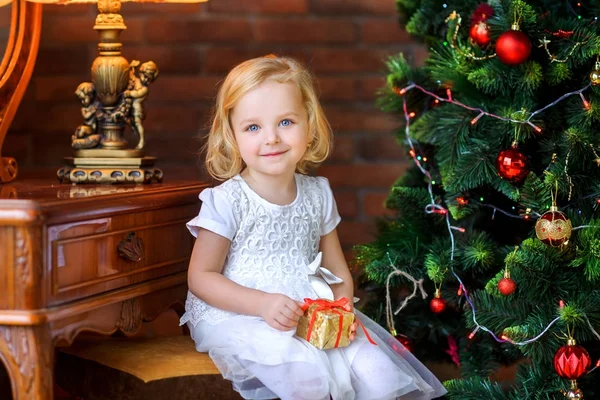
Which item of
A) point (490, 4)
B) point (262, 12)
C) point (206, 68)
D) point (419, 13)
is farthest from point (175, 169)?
point (490, 4)

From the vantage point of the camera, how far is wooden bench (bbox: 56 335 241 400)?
1591 mm

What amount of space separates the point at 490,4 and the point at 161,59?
99cm

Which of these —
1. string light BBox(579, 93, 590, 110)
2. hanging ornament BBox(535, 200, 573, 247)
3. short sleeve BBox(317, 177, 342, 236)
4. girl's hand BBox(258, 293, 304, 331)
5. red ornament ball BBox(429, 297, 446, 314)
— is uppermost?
string light BBox(579, 93, 590, 110)

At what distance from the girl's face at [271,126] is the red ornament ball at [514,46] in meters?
0.39

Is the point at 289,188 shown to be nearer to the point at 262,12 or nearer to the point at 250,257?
the point at 250,257

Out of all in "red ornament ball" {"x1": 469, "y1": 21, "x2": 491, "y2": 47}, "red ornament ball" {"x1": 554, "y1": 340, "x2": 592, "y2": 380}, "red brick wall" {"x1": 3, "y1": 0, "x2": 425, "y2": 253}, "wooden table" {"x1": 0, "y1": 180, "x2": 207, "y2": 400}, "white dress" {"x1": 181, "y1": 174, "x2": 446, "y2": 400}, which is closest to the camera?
"wooden table" {"x1": 0, "y1": 180, "x2": 207, "y2": 400}

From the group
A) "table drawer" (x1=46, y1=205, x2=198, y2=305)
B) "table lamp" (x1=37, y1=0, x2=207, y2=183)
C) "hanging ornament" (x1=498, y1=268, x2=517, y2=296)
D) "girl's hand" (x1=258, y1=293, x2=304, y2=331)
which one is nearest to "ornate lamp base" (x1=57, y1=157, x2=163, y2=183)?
"table lamp" (x1=37, y1=0, x2=207, y2=183)

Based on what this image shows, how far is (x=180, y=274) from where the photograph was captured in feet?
6.43

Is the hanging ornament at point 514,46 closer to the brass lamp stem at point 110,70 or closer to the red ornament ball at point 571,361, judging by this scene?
the red ornament ball at point 571,361

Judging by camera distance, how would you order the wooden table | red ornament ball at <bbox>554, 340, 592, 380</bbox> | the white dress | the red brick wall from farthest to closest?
1. the red brick wall
2. red ornament ball at <bbox>554, 340, 592, 380</bbox>
3. the white dress
4. the wooden table

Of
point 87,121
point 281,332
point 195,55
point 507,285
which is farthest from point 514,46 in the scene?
point 195,55

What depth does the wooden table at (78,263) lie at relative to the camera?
4.80 feet

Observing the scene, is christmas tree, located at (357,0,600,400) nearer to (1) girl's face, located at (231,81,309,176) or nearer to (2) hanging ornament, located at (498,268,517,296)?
(2) hanging ornament, located at (498,268,517,296)

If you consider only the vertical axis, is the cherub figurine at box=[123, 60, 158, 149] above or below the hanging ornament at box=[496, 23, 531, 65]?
below
